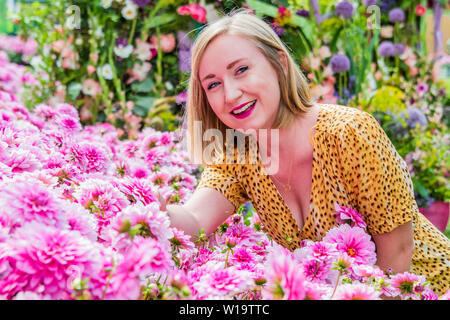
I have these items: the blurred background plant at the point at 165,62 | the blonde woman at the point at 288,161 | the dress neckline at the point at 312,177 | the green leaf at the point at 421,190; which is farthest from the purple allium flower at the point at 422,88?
the dress neckline at the point at 312,177

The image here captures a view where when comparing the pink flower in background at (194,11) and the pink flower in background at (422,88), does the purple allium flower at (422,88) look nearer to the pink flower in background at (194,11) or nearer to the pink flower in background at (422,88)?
the pink flower in background at (422,88)

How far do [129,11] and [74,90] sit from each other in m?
0.69

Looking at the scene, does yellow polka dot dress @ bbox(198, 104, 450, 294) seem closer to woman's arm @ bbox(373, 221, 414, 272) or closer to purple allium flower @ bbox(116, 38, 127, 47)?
woman's arm @ bbox(373, 221, 414, 272)

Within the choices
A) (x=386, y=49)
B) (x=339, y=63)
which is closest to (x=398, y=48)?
(x=386, y=49)

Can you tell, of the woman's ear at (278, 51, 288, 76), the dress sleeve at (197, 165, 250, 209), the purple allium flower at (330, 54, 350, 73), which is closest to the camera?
the woman's ear at (278, 51, 288, 76)

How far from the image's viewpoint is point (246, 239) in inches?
50.9

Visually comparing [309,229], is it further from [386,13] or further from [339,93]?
[386,13]

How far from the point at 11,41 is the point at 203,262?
484cm

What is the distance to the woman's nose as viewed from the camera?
1320 mm

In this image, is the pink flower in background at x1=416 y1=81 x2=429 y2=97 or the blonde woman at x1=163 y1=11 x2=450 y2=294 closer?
the blonde woman at x1=163 y1=11 x2=450 y2=294

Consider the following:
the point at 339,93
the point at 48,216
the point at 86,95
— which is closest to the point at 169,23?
the point at 86,95

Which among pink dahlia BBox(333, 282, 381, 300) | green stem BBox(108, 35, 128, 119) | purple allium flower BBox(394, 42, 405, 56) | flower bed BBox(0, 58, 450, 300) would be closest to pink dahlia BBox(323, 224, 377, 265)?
flower bed BBox(0, 58, 450, 300)

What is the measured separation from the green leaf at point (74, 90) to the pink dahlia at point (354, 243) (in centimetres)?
266

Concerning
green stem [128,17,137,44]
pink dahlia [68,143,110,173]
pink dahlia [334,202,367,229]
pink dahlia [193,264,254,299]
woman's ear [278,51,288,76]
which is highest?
green stem [128,17,137,44]
